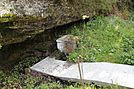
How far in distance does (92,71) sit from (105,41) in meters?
1.61

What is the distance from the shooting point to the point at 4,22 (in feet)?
17.4

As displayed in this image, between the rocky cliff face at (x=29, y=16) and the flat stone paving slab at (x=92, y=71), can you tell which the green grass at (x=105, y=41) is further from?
the rocky cliff face at (x=29, y=16)

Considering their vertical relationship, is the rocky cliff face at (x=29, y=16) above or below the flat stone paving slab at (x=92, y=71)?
above

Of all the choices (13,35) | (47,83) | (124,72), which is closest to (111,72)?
(124,72)

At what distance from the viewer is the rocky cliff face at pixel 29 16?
213 inches

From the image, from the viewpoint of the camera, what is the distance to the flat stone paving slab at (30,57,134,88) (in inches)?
216

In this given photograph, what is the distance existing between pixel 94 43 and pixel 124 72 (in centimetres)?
170

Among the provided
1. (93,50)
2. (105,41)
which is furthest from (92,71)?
(105,41)

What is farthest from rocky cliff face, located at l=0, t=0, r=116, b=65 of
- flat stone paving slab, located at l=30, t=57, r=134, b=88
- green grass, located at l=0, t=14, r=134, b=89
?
flat stone paving slab, located at l=30, t=57, r=134, b=88

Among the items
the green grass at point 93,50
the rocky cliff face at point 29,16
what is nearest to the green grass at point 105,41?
the green grass at point 93,50

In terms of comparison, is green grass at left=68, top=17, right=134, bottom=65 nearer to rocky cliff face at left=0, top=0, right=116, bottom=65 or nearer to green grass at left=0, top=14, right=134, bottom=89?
green grass at left=0, top=14, right=134, bottom=89

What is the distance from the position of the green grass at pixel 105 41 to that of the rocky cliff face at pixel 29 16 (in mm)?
663

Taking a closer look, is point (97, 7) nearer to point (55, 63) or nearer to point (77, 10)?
point (77, 10)

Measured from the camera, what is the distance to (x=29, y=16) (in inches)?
226
